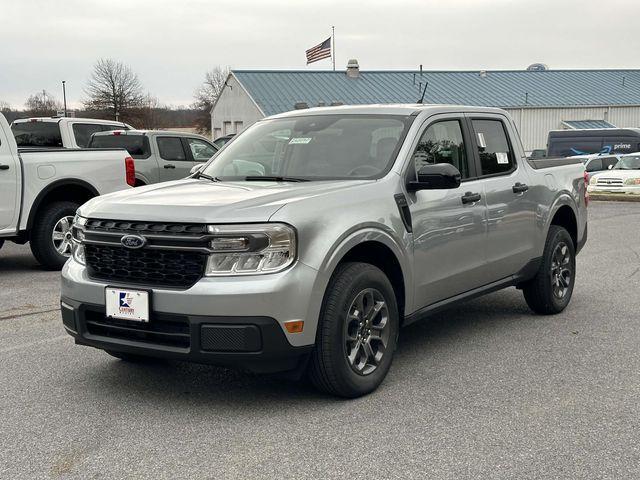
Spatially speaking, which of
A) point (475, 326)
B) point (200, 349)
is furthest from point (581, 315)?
point (200, 349)

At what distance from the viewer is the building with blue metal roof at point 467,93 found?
45219mm

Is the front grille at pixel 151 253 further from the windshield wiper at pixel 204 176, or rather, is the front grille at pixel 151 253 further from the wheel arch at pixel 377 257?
the windshield wiper at pixel 204 176

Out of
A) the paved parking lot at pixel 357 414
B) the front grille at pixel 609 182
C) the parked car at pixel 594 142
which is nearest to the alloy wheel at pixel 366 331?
the paved parking lot at pixel 357 414

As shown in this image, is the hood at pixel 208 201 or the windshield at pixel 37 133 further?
the windshield at pixel 37 133

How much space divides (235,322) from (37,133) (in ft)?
34.9

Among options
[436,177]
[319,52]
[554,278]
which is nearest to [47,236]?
[554,278]

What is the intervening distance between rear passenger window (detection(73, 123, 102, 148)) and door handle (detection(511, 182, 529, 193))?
397 inches

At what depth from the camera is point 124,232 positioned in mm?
4309

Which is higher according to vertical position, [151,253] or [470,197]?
[470,197]

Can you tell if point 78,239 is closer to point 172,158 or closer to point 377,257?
point 377,257

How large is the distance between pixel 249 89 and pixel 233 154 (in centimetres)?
3913

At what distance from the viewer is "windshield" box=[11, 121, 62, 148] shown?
13.4 metres

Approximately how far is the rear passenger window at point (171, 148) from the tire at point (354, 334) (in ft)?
34.9

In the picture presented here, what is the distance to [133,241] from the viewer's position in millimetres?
4246
